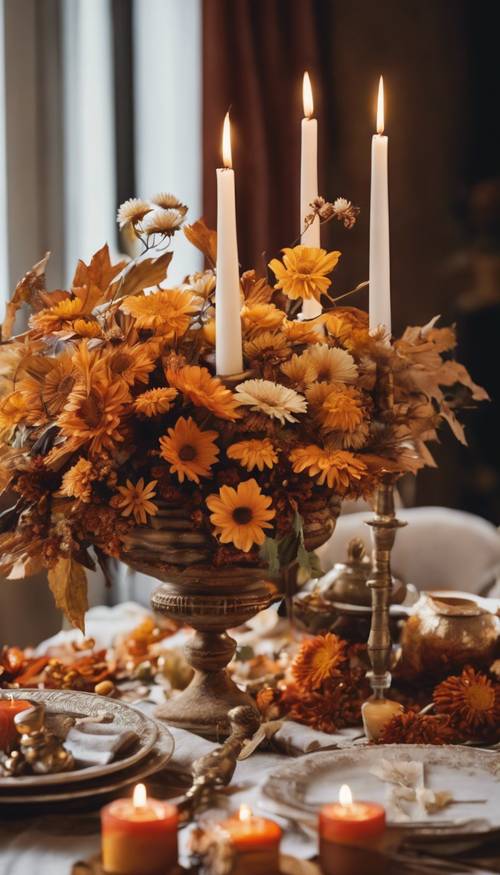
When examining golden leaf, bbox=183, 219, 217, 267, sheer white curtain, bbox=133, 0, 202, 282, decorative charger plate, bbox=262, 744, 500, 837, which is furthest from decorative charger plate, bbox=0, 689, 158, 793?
sheer white curtain, bbox=133, 0, 202, 282

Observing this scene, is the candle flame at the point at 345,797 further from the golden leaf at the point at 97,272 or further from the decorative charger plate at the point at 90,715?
the golden leaf at the point at 97,272

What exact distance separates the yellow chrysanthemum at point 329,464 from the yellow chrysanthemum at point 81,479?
0.18m

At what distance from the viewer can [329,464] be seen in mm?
1022

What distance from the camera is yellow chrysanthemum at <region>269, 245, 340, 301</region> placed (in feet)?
3.56

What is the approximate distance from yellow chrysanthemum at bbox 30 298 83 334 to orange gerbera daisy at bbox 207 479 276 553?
0.24m

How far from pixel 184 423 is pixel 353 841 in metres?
0.40

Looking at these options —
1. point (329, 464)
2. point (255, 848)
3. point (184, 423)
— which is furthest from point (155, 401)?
point (255, 848)

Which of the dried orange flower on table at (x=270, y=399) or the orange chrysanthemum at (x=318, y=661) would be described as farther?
the orange chrysanthemum at (x=318, y=661)

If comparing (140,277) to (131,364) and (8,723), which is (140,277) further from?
(8,723)

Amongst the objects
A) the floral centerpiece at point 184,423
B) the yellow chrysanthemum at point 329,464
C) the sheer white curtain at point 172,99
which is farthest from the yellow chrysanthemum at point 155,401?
the sheer white curtain at point 172,99

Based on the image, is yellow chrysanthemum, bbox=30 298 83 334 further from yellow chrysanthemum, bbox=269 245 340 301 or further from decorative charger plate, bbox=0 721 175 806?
decorative charger plate, bbox=0 721 175 806

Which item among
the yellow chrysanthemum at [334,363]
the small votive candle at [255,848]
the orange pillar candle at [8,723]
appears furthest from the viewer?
the yellow chrysanthemum at [334,363]

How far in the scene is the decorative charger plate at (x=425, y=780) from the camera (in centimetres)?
85

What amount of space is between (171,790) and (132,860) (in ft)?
0.76
